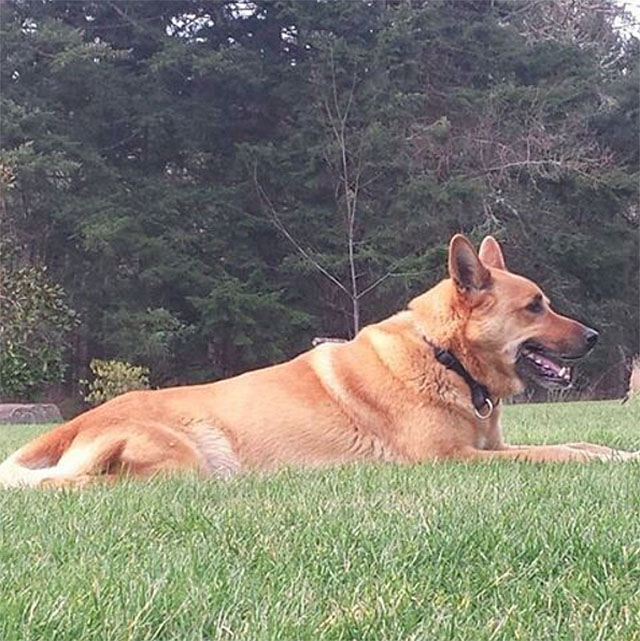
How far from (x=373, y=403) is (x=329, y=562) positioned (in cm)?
204

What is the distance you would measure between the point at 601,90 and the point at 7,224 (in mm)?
12104

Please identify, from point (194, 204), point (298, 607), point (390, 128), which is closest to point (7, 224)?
point (194, 204)

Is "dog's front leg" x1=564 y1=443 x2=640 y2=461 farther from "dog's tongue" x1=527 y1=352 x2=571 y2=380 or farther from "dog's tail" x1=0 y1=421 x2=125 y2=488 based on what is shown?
"dog's tail" x1=0 y1=421 x2=125 y2=488

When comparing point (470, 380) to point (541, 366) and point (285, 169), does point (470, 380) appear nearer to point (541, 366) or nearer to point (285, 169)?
point (541, 366)

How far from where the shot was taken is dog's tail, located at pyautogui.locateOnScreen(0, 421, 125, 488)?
11.0 feet

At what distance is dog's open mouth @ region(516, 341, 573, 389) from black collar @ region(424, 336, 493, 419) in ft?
0.77

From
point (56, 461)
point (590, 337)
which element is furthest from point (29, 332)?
point (590, 337)

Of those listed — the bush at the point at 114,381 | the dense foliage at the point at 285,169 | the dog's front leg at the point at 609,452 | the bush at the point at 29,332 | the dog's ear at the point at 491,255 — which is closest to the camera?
the dog's front leg at the point at 609,452

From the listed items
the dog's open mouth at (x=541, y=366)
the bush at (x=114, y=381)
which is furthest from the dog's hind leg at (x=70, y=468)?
the bush at (x=114, y=381)

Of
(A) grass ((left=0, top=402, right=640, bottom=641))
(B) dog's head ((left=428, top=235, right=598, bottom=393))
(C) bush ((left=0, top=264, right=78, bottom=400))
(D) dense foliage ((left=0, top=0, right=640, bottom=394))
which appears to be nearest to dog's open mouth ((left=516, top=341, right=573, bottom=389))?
(B) dog's head ((left=428, top=235, right=598, bottom=393))

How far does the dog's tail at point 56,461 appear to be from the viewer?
336 cm

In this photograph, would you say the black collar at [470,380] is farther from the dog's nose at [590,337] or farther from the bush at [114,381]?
the bush at [114,381]

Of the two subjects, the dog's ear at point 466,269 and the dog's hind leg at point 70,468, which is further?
the dog's ear at point 466,269

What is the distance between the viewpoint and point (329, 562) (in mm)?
1906
